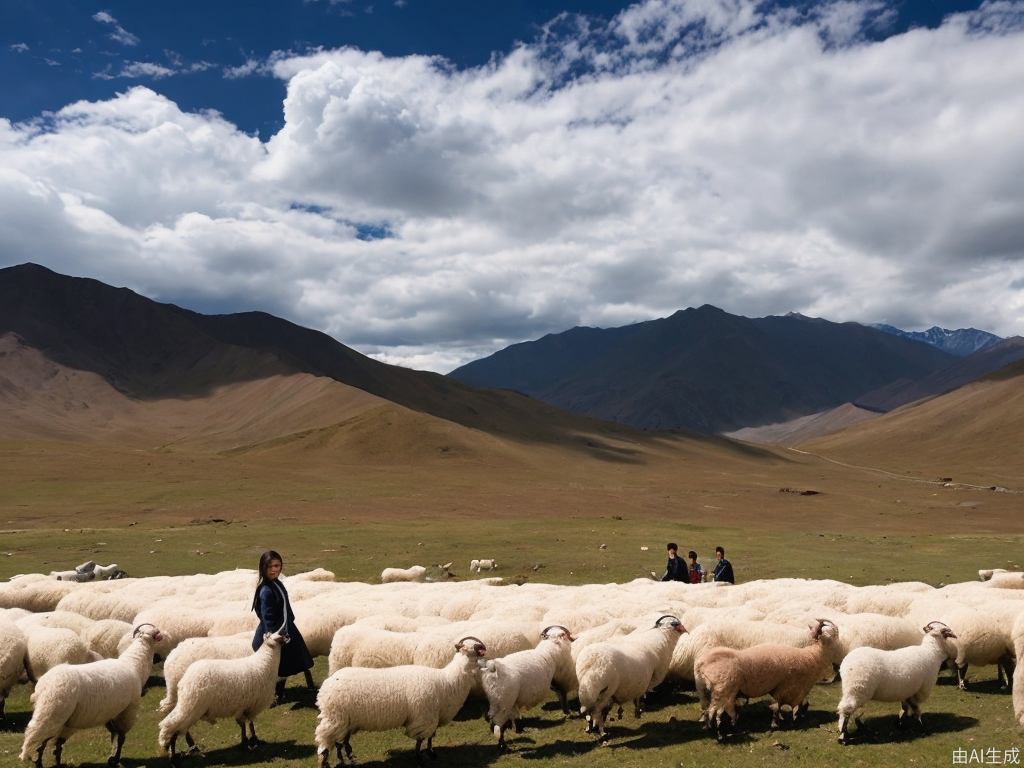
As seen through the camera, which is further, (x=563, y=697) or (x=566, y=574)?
(x=566, y=574)

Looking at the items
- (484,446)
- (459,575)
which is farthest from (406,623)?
(484,446)

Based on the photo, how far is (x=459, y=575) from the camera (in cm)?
2784

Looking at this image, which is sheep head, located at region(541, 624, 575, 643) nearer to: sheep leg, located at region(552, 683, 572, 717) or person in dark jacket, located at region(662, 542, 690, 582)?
sheep leg, located at region(552, 683, 572, 717)

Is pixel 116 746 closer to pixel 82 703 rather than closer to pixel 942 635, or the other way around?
pixel 82 703

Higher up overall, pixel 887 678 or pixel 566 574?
pixel 887 678

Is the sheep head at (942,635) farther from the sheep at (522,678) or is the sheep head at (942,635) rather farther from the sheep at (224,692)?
the sheep at (224,692)

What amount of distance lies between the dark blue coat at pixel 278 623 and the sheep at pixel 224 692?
1.92 ft

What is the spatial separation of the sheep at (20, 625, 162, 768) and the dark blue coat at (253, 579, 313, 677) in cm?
170

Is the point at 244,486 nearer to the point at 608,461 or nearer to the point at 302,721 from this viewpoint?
the point at 302,721

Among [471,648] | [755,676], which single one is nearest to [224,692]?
[471,648]

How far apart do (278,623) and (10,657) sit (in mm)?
3897

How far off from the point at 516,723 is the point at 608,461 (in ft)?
352

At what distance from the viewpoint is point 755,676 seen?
10086 millimetres

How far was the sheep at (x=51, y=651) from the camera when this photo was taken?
11.1m
